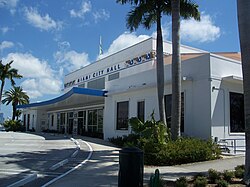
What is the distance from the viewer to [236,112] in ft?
60.5

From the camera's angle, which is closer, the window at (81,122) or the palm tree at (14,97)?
the window at (81,122)

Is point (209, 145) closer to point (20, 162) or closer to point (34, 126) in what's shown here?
point (20, 162)

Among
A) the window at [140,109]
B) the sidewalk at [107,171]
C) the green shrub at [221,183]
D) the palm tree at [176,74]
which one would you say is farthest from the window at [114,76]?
the green shrub at [221,183]

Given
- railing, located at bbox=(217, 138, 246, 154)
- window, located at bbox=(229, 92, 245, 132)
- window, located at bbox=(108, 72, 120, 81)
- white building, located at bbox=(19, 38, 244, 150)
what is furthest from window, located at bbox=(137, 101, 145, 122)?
window, located at bbox=(108, 72, 120, 81)

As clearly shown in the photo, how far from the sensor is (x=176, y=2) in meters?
15.8

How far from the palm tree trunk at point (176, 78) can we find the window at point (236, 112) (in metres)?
4.78

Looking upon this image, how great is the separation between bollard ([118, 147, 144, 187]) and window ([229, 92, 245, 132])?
464 inches

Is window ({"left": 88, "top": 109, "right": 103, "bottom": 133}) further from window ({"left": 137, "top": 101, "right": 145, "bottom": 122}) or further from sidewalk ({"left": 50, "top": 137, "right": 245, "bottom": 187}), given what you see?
sidewalk ({"left": 50, "top": 137, "right": 245, "bottom": 187})

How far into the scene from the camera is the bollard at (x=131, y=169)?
7.62 meters

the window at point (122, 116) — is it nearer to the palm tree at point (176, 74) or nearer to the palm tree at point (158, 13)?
the palm tree at point (158, 13)

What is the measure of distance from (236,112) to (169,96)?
13.3 ft

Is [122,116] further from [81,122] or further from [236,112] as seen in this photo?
[81,122]

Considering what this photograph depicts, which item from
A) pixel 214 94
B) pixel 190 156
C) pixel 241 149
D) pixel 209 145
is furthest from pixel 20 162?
pixel 241 149

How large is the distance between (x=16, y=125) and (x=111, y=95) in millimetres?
27522
